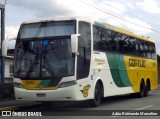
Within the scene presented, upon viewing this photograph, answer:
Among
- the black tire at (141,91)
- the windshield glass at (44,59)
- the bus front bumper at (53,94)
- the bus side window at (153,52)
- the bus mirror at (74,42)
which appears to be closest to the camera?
the bus mirror at (74,42)

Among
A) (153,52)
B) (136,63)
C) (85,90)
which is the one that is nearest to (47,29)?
(85,90)

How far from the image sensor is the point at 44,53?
16359mm

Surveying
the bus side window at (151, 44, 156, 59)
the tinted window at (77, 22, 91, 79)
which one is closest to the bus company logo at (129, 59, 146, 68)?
the bus side window at (151, 44, 156, 59)

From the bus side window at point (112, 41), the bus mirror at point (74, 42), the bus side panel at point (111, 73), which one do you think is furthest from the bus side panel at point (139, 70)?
the bus mirror at point (74, 42)

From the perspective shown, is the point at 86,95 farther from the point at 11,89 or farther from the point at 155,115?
the point at 11,89

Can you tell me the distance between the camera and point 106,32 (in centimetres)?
1981

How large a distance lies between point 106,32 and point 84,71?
3612 mm

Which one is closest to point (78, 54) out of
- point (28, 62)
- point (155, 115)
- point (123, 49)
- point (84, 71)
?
point (84, 71)

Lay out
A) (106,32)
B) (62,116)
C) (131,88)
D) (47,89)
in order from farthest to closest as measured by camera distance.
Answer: (131,88)
(106,32)
(47,89)
(62,116)

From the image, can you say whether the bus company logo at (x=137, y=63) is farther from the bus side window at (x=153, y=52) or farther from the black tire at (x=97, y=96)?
the black tire at (x=97, y=96)

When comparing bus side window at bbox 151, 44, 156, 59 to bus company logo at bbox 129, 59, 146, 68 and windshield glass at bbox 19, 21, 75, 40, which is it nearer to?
bus company logo at bbox 129, 59, 146, 68

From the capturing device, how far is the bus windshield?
16062 mm

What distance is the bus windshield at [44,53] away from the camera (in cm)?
1606

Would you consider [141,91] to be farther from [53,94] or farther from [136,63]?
[53,94]
